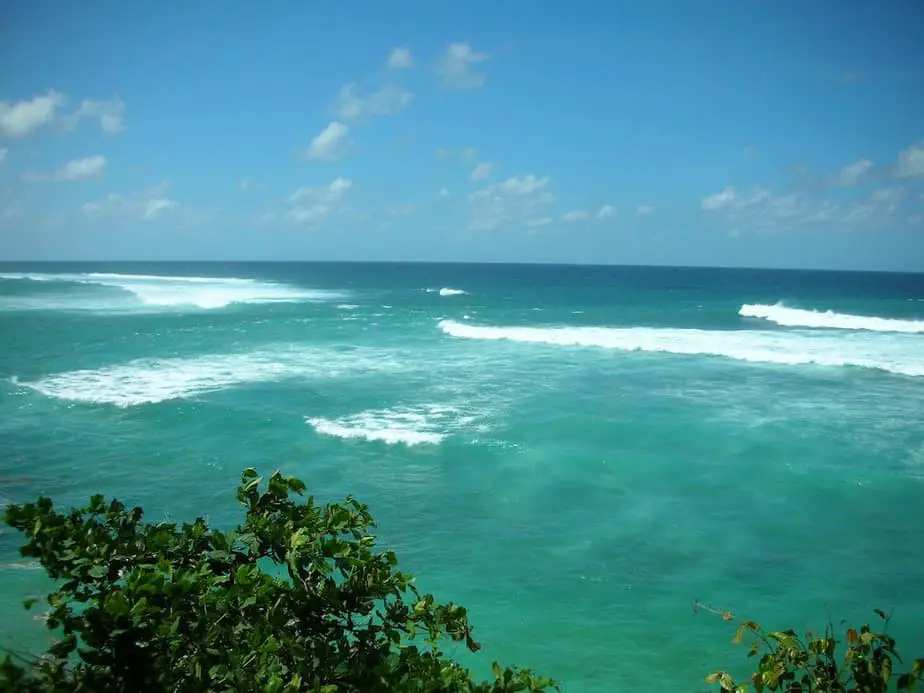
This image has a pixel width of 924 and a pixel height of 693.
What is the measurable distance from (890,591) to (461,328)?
2670cm

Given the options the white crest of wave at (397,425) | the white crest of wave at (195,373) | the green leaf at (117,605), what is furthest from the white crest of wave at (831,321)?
the green leaf at (117,605)

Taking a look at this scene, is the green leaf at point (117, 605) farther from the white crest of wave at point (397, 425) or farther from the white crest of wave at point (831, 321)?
the white crest of wave at point (831, 321)

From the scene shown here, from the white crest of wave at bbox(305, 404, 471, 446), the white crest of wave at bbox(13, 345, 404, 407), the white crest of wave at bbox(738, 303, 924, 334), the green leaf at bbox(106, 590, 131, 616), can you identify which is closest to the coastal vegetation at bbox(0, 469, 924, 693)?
the green leaf at bbox(106, 590, 131, 616)

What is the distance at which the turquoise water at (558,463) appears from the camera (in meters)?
7.93

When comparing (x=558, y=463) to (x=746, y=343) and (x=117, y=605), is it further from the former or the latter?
(x=746, y=343)

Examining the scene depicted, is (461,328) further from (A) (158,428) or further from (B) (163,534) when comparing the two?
(B) (163,534)

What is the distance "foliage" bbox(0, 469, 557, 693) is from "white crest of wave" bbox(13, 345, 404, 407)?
14954mm

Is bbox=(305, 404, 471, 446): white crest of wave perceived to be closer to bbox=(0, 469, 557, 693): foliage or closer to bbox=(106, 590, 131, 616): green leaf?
bbox=(0, 469, 557, 693): foliage

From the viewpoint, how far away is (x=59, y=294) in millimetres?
53312

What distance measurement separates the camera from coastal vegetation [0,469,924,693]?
8.88 ft

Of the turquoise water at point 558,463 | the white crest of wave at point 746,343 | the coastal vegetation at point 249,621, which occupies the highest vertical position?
the coastal vegetation at point 249,621

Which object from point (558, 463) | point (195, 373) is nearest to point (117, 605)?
point (558, 463)

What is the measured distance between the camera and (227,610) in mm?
2992

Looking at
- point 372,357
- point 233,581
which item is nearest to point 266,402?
point 372,357
